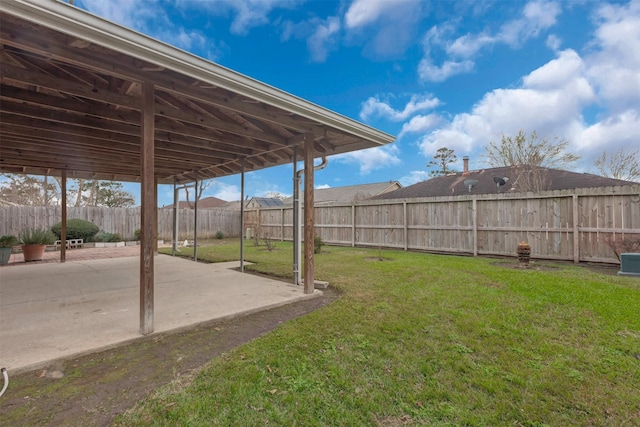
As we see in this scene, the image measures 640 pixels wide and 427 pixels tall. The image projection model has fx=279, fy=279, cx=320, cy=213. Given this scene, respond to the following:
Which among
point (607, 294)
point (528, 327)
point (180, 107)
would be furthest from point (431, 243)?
point (180, 107)

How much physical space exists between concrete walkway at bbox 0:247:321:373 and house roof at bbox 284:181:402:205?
18809 millimetres

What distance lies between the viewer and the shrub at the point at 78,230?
32.4 feet

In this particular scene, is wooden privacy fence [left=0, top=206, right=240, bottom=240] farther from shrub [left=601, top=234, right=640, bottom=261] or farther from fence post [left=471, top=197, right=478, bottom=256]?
shrub [left=601, top=234, right=640, bottom=261]

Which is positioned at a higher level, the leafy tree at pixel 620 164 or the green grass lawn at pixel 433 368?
the leafy tree at pixel 620 164

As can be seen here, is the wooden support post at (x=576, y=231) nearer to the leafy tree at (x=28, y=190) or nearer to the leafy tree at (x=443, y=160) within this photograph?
the leafy tree at (x=443, y=160)

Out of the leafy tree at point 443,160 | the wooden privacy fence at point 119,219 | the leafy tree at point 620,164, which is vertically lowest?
the wooden privacy fence at point 119,219

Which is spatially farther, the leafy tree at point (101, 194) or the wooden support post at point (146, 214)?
the leafy tree at point (101, 194)

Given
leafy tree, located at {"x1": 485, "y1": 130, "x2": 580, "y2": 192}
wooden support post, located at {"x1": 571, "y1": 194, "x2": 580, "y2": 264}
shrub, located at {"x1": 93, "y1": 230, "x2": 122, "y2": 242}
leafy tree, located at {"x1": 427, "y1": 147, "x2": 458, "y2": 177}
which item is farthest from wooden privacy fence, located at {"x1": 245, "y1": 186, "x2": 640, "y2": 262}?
leafy tree, located at {"x1": 427, "y1": 147, "x2": 458, "y2": 177}

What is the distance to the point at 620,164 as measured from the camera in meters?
11.7

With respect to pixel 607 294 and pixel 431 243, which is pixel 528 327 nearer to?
pixel 607 294

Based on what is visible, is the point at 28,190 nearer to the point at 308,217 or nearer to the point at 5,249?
the point at 5,249

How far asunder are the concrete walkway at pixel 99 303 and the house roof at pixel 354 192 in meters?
18.8

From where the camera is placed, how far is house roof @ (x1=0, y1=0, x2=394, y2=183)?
6.64 feet

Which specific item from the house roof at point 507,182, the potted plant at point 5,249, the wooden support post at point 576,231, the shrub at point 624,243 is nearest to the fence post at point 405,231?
the wooden support post at point 576,231
